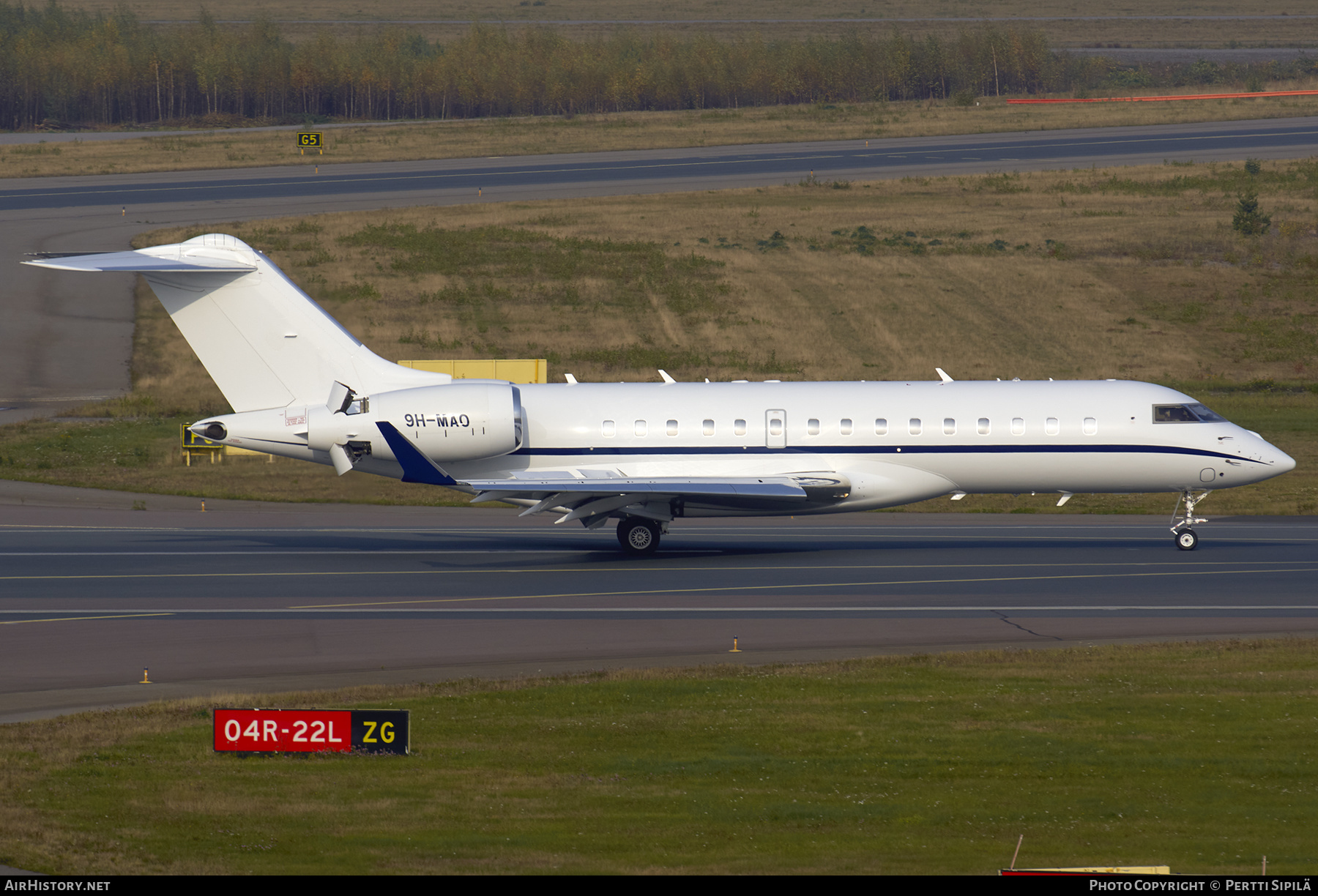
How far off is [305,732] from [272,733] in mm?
372

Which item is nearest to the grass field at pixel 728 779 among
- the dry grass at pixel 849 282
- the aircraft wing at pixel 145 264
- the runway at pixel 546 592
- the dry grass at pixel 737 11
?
the runway at pixel 546 592

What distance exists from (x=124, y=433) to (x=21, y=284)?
19521 millimetres

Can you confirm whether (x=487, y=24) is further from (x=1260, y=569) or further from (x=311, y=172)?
(x=1260, y=569)

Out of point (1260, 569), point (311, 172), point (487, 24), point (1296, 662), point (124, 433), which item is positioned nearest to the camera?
point (1296, 662)

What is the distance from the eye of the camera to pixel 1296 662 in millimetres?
20156

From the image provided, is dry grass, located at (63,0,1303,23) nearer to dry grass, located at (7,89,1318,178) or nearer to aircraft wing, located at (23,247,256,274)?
dry grass, located at (7,89,1318,178)

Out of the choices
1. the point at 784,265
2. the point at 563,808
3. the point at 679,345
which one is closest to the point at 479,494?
the point at 563,808

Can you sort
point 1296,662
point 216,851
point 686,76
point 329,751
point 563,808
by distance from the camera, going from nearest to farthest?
point 216,851 → point 563,808 → point 329,751 → point 1296,662 → point 686,76

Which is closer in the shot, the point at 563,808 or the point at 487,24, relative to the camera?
the point at 563,808

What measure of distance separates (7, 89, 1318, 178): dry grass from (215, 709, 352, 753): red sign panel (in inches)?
2795

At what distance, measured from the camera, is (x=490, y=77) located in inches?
4368

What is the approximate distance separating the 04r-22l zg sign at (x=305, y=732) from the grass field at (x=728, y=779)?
175 mm

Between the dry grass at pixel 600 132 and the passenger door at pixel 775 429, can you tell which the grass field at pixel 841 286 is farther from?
the passenger door at pixel 775 429

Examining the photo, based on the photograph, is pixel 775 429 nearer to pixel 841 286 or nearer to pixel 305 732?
pixel 305 732
